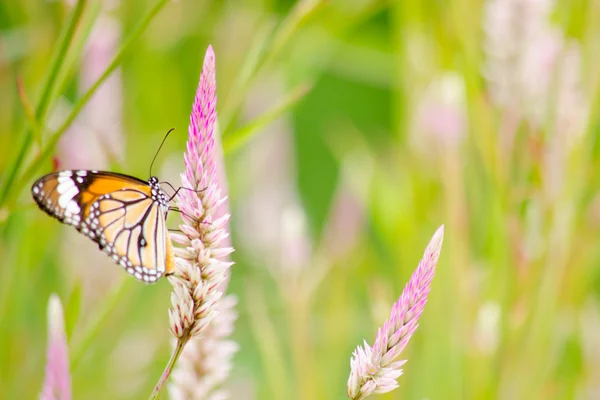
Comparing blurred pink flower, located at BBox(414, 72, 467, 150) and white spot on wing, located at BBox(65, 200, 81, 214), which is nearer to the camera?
white spot on wing, located at BBox(65, 200, 81, 214)

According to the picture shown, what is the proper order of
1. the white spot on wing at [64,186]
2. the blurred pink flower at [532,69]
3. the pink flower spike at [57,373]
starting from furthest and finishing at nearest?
the blurred pink flower at [532,69] < the white spot on wing at [64,186] < the pink flower spike at [57,373]

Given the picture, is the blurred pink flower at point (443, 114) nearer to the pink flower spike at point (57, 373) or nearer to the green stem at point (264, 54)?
the green stem at point (264, 54)

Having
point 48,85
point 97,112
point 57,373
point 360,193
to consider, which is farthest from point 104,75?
point 360,193

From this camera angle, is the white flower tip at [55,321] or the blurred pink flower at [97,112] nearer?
the white flower tip at [55,321]

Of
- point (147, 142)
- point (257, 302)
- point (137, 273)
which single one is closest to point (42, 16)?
point (147, 142)

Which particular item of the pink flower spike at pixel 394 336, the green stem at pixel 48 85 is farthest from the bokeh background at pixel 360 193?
the pink flower spike at pixel 394 336

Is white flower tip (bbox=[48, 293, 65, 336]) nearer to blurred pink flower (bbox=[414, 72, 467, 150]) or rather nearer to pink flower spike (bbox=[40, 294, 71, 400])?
pink flower spike (bbox=[40, 294, 71, 400])

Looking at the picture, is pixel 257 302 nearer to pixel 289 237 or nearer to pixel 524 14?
pixel 289 237

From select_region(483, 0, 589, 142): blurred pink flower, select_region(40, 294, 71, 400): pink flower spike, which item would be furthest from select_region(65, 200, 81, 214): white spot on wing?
select_region(483, 0, 589, 142): blurred pink flower
